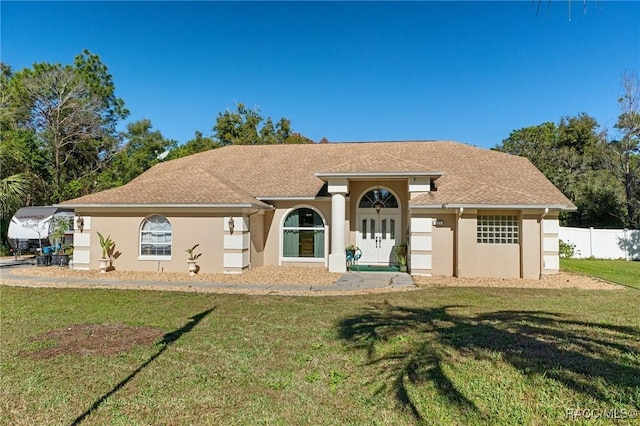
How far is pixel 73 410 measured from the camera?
13.2ft

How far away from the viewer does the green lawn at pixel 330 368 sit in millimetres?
3943

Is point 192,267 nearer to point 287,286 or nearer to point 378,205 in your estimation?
point 287,286

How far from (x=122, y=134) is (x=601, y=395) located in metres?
42.0

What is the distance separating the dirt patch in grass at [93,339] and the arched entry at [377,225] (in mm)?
11628

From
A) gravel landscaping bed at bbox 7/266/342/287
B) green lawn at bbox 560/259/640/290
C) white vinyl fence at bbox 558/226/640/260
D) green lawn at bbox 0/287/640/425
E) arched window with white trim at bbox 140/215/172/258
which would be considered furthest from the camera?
white vinyl fence at bbox 558/226/640/260

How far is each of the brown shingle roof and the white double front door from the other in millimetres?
2604

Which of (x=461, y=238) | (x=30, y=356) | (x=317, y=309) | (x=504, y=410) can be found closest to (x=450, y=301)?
→ (x=317, y=309)

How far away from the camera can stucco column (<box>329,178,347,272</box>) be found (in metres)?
15.4

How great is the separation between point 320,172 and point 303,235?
363 centimetres

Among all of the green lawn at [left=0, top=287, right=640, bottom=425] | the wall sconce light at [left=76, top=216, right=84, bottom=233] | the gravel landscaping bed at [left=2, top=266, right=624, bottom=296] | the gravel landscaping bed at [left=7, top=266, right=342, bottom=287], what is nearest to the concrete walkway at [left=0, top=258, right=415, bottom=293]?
the gravel landscaping bed at [left=2, top=266, right=624, bottom=296]

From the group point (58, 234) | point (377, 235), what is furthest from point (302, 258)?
point (58, 234)

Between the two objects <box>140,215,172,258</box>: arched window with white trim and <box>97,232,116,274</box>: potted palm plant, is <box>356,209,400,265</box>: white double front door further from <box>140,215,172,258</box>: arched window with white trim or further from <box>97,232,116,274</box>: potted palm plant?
<box>97,232,116,274</box>: potted palm plant

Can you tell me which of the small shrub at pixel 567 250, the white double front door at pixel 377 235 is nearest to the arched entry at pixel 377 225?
the white double front door at pixel 377 235

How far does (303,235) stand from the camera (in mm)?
17438
